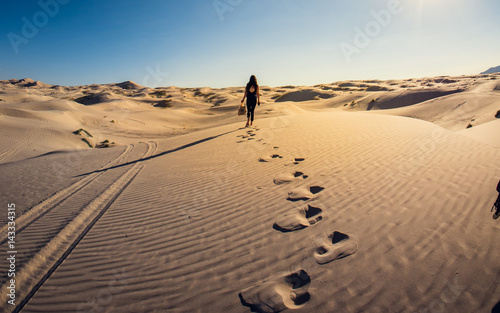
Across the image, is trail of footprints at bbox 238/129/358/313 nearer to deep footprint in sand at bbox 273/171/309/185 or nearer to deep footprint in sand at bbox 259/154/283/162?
deep footprint in sand at bbox 273/171/309/185

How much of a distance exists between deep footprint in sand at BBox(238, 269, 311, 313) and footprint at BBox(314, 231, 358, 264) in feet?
0.92

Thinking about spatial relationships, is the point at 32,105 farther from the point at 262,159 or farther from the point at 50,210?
the point at 262,159

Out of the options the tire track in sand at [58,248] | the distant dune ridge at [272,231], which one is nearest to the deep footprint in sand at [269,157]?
the distant dune ridge at [272,231]

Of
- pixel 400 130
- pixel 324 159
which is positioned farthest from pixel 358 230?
pixel 400 130

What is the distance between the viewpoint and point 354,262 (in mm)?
2232

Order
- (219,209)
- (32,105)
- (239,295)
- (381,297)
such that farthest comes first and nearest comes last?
(32,105) < (219,209) < (239,295) < (381,297)

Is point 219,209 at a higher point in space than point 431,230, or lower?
lower

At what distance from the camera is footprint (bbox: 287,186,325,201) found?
3.67m

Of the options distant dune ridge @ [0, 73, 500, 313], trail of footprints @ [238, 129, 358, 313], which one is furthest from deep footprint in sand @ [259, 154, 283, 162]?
trail of footprints @ [238, 129, 358, 313]

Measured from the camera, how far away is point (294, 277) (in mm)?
2209

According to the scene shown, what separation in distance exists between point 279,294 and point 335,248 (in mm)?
808

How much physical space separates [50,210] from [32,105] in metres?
19.7

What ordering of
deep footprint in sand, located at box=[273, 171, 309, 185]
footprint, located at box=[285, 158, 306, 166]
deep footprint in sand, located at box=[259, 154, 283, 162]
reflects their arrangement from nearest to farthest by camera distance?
deep footprint in sand, located at box=[273, 171, 309, 185] < footprint, located at box=[285, 158, 306, 166] < deep footprint in sand, located at box=[259, 154, 283, 162]

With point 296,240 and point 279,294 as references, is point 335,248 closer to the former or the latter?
point 296,240
